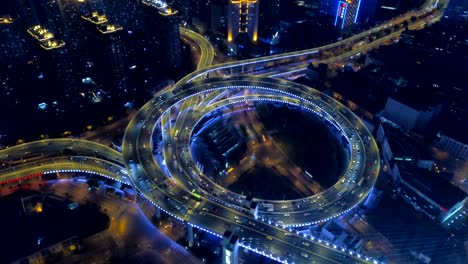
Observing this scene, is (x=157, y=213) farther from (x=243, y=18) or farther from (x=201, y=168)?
(x=243, y=18)

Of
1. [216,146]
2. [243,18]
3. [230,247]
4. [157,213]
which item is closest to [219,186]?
[157,213]

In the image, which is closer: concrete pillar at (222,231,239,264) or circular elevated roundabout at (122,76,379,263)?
concrete pillar at (222,231,239,264)

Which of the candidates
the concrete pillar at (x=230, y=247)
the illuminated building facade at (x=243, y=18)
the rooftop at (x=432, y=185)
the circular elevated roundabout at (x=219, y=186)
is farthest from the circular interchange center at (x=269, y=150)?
the illuminated building facade at (x=243, y=18)

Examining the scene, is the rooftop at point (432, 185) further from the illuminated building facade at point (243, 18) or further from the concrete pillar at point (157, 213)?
the illuminated building facade at point (243, 18)

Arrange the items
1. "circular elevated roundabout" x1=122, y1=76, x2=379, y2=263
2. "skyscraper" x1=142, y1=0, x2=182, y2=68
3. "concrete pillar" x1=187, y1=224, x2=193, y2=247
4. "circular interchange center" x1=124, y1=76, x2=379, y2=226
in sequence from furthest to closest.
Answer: "skyscraper" x1=142, y1=0, x2=182, y2=68, "circular interchange center" x1=124, y1=76, x2=379, y2=226, "concrete pillar" x1=187, y1=224, x2=193, y2=247, "circular elevated roundabout" x1=122, y1=76, x2=379, y2=263

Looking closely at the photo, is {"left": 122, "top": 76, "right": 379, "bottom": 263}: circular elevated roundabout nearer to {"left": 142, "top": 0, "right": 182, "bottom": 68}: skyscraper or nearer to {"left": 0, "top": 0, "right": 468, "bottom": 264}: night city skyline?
{"left": 0, "top": 0, "right": 468, "bottom": 264}: night city skyline

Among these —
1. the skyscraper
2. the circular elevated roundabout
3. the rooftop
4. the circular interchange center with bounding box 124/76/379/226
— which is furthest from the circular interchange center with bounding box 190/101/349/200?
the skyscraper
